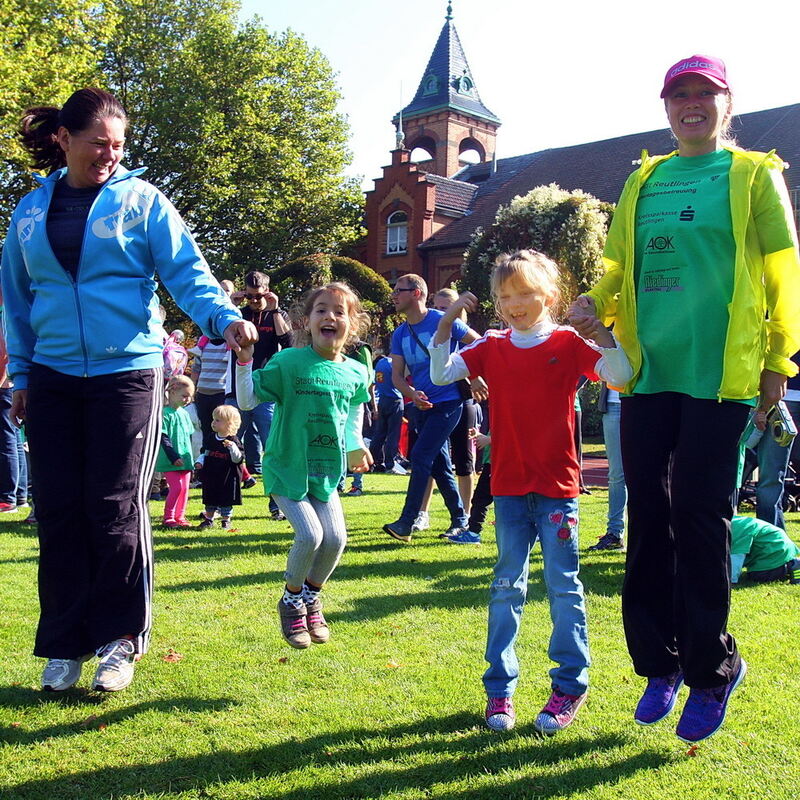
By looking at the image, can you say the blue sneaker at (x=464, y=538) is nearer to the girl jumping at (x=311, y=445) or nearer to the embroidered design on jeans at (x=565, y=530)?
the girl jumping at (x=311, y=445)

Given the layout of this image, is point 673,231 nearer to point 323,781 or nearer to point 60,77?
point 323,781

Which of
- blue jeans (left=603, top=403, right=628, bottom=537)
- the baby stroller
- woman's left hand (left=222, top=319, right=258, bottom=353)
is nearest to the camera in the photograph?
woman's left hand (left=222, top=319, right=258, bottom=353)

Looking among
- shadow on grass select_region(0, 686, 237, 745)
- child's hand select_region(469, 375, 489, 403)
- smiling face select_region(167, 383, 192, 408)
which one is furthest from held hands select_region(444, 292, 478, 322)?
smiling face select_region(167, 383, 192, 408)

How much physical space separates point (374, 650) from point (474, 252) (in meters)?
27.4

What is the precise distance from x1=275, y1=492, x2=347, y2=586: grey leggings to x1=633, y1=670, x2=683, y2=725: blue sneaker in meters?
1.72

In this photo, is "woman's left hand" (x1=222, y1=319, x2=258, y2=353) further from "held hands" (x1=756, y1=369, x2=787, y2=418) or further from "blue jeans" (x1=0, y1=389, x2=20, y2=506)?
"blue jeans" (x1=0, y1=389, x2=20, y2=506)

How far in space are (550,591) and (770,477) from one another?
4.46 metres

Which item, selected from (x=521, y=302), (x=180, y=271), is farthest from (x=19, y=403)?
(x=521, y=302)

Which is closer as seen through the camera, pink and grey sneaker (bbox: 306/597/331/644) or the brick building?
pink and grey sneaker (bbox: 306/597/331/644)

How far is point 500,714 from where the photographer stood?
11.4 feet

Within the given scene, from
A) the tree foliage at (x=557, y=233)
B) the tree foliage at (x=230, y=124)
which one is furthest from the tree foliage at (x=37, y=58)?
the tree foliage at (x=557, y=233)

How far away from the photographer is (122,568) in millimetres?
3818

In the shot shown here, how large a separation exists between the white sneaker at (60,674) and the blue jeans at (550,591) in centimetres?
176

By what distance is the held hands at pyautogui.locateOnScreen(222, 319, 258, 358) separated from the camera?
3.60 m
